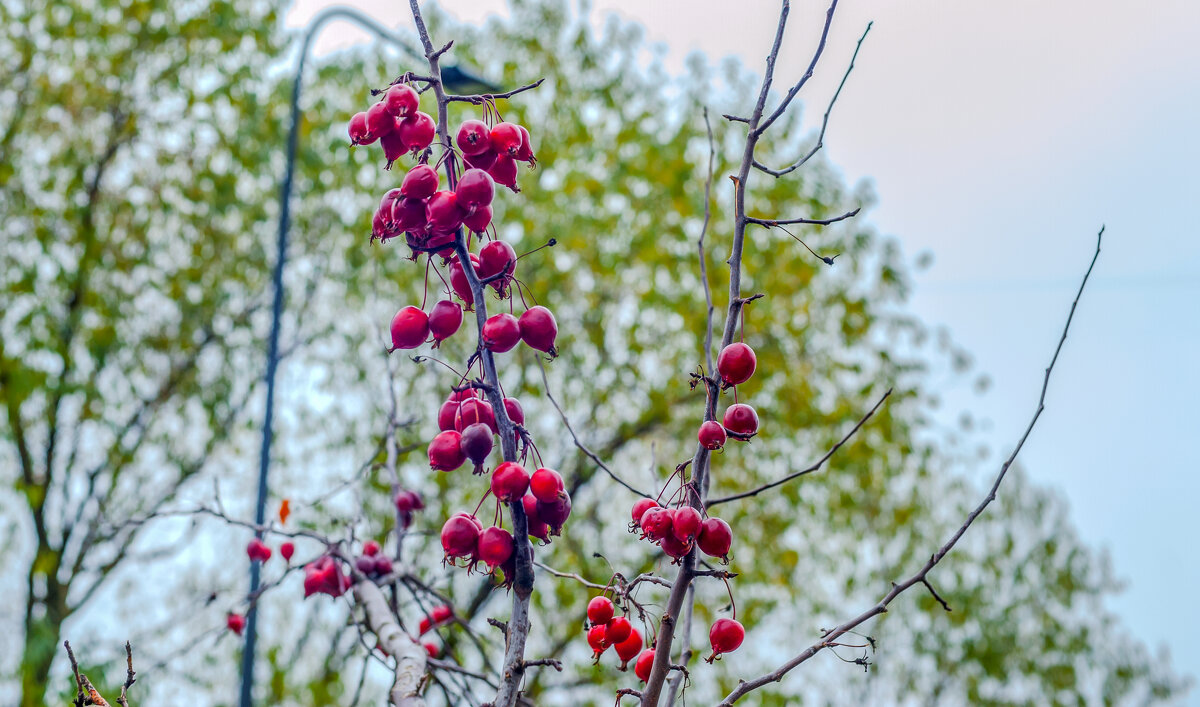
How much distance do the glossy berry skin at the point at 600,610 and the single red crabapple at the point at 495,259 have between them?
477 mm

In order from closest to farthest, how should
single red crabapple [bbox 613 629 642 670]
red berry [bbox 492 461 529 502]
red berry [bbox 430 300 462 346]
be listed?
Answer: red berry [bbox 492 461 529 502], red berry [bbox 430 300 462 346], single red crabapple [bbox 613 629 642 670]

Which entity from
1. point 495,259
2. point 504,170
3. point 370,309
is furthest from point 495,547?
point 370,309

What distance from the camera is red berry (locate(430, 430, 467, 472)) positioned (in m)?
1.07

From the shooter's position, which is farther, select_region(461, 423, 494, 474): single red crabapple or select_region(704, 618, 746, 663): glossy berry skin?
select_region(704, 618, 746, 663): glossy berry skin

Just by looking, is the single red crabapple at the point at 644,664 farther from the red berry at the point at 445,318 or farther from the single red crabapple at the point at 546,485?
the red berry at the point at 445,318

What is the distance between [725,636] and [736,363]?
39 cm

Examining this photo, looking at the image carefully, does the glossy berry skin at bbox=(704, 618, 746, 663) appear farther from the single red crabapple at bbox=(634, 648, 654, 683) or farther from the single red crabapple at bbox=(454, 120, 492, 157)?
the single red crabapple at bbox=(454, 120, 492, 157)

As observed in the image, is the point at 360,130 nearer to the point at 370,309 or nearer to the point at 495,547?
the point at 495,547

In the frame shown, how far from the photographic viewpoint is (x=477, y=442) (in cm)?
105

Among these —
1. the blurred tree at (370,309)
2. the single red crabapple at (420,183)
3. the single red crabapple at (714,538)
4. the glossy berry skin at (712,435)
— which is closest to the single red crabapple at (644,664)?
the single red crabapple at (714,538)

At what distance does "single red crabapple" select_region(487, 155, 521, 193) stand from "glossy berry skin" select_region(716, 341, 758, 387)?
345mm

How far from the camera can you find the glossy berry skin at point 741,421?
4.03 ft

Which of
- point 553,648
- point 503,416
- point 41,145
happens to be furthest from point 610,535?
point 503,416

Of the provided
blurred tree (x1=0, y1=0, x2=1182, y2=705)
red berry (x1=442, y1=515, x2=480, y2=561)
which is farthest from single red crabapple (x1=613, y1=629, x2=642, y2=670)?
blurred tree (x1=0, y1=0, x2=1182, y2=705)
